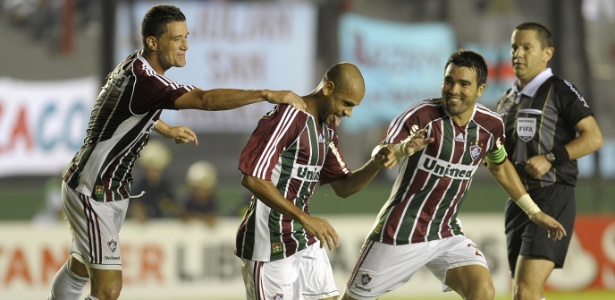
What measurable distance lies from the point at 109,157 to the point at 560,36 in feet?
33.8

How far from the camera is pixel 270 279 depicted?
6363 mm

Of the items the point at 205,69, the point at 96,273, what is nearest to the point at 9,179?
the point at 205,69

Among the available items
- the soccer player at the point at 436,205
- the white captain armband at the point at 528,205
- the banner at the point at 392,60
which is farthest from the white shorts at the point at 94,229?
the banner at the point at 392,60

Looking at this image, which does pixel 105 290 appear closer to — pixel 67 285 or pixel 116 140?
pixel 67 285

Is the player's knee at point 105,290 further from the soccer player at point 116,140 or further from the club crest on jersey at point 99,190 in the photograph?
the club crest on jersey at point 99,190

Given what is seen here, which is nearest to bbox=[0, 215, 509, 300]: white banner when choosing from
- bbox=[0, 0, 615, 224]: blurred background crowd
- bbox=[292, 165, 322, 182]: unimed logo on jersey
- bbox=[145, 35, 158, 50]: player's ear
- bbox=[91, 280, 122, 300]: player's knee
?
bbox=[0, 0, 615, 224]: blurred background crowd

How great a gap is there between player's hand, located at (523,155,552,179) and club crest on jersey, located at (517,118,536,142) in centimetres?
20

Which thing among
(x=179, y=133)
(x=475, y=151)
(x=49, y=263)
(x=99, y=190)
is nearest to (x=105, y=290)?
(x=99, y=190)

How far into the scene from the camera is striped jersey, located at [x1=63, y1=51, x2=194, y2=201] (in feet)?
21.0

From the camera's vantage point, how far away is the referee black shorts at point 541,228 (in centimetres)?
753

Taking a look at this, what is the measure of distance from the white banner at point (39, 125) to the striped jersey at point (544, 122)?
8274mm

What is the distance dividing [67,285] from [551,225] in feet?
10.3

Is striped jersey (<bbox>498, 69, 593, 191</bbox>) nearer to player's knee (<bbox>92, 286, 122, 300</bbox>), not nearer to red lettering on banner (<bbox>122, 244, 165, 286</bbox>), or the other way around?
player's knee (<bbox>92, 286, 122, 300</bbox>)

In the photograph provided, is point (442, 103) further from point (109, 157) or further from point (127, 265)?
point (127, 265)
